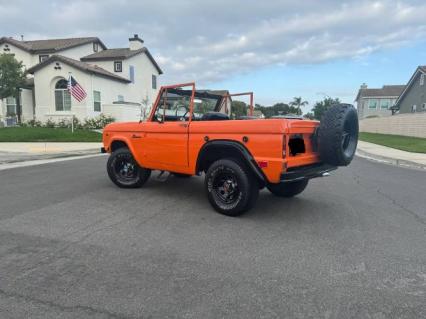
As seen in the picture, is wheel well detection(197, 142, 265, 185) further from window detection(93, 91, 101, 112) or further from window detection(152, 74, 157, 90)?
window detection(152, 74, 157, 90)

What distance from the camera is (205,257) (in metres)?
3.57

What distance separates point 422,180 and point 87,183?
8.01m

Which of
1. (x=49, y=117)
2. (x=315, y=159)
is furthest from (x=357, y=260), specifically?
(x=49, y=117)

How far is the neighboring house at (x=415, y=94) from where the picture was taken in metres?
38.3

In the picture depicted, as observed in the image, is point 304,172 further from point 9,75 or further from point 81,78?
point 9,75

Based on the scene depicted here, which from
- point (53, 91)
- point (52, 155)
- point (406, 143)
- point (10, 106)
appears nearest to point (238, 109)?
point (52, 155)

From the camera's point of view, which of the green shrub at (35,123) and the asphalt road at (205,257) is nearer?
the asphalt road at (205,257)

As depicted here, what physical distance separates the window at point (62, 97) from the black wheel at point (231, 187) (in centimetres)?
2266

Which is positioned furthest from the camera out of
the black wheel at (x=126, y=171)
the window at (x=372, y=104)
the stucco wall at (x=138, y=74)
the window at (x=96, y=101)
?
the window at (x=372, y=104)

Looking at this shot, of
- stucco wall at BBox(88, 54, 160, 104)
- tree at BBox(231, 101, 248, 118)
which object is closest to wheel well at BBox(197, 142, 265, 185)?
tree at BBox(231, 101, 248, 118)

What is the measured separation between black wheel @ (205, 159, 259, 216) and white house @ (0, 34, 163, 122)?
21.5 meters

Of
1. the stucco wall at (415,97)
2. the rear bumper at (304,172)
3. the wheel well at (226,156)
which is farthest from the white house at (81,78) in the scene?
the stucco wall at (415,97)

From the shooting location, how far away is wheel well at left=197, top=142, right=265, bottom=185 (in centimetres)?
462

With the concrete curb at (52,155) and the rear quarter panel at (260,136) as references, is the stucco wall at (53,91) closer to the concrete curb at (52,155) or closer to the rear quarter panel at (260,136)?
the concrete curb at (52,155)
